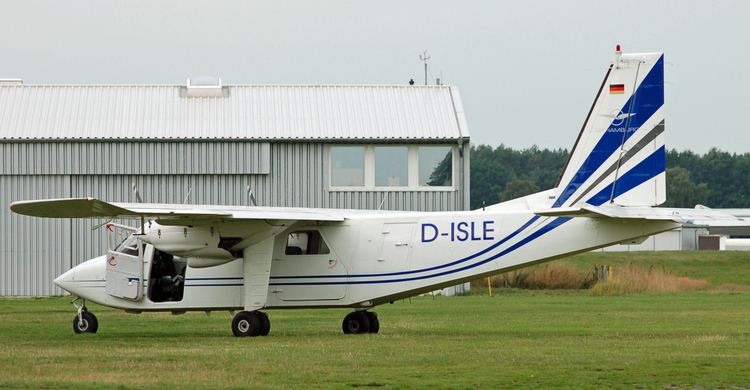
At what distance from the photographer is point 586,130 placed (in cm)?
2505

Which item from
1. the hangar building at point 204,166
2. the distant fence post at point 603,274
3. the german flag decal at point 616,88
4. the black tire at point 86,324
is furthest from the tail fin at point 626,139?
the distant fence post at point 603,274

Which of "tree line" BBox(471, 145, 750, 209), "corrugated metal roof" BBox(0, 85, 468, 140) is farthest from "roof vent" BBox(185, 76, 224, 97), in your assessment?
"tree line" BBox(471, 145, 750, 209)

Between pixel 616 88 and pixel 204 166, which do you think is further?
pixel 204 166

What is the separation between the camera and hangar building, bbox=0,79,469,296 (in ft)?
155

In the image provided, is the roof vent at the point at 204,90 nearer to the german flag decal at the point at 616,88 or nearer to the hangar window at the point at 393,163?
the hangar window at the point at 393,163

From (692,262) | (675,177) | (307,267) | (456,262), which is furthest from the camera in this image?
(675,177)

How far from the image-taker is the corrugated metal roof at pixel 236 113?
4797cm

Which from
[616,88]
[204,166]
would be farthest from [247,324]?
[204,166]

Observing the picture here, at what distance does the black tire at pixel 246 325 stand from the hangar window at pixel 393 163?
22.1 meters

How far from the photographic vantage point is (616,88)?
81.6ft

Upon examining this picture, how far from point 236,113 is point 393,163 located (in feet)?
21.5

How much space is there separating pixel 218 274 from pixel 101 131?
75.3 feet

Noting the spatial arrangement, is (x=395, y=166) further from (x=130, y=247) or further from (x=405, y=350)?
(x=405, y=350)

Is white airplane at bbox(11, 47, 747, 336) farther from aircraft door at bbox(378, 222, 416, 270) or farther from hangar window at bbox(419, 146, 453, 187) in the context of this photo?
hangar window at bbox(419, 146, 453, 187)
